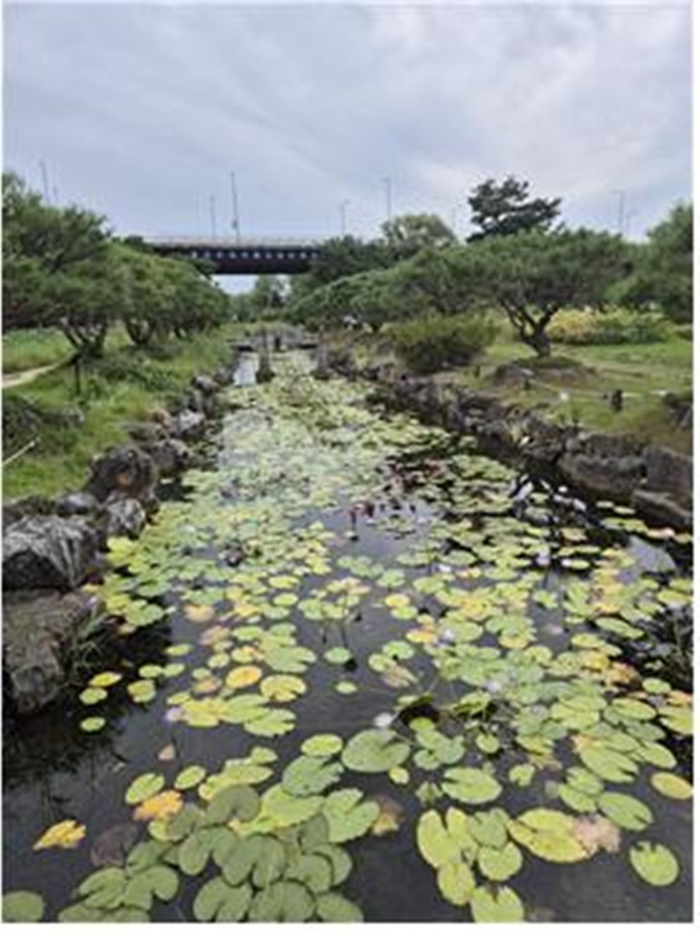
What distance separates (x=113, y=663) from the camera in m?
4.69

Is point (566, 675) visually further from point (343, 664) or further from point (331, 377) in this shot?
point (331, 377)

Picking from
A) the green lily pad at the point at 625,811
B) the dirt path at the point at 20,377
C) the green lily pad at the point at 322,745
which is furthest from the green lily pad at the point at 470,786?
the dirt path at the point at 20,377

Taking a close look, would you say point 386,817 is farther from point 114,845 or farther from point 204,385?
point 204,385

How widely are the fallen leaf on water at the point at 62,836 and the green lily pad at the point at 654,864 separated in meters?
2.50

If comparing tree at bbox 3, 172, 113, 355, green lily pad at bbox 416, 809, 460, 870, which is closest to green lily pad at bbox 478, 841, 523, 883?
green lily pad at bbox 416, 809, 460, 870

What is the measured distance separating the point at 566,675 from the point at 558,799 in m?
1.10

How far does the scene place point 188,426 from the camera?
43.5 feet

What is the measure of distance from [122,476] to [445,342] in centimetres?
1199

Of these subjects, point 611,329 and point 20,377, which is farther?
point 611,329

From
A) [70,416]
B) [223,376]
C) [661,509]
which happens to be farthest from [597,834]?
[223,376]

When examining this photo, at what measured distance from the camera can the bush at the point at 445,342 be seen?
18047 millimetres

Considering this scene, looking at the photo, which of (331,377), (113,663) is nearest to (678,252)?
(113,663)

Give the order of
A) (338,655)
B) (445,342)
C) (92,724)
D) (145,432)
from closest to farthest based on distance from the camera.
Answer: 1. (92,724)
2. (338,655)
3. (145,432)
4. (445,342)

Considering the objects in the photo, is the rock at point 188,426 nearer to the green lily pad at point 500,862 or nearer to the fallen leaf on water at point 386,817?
the fallen leaf on water at point 386,817
